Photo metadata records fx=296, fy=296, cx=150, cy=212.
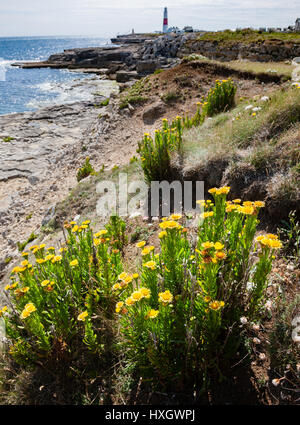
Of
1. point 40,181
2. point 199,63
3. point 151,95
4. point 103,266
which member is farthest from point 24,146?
point 103,266

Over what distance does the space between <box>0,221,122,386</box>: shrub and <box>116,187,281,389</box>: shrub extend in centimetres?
44

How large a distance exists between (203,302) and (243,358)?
550 mm

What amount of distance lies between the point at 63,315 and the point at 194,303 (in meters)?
1.14

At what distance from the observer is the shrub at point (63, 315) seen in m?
2.53

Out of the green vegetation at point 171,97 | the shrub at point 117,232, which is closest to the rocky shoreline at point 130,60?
the green vegetation at point 171,97

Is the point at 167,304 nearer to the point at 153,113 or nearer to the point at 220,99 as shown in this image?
the point at 220,99

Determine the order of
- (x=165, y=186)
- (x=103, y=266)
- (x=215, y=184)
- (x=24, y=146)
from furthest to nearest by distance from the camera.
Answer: (x=24, y=146) → (x=165, y=186) → (x=215, y=184) → (x=103, y=266)

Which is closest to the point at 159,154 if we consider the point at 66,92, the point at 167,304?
the point at 167,304

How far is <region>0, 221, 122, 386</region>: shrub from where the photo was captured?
2531mm

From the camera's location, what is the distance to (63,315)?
8.37ft

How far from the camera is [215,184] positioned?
15.8 ft

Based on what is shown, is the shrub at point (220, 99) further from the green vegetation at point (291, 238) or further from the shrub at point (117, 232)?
the green vegetation at point (291, 238)
